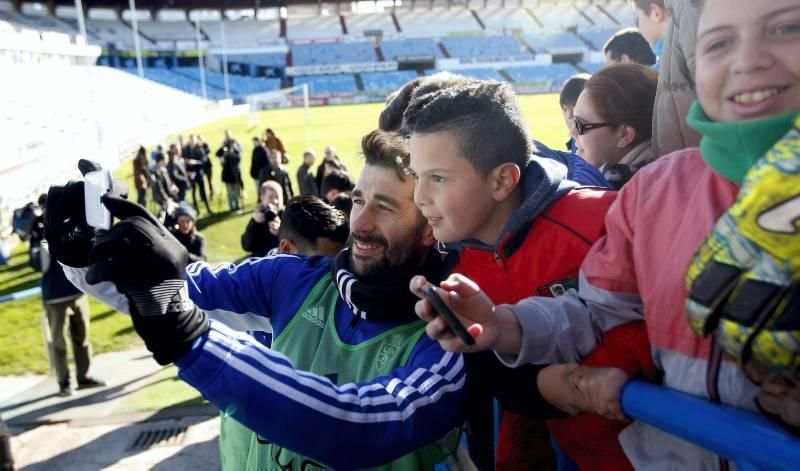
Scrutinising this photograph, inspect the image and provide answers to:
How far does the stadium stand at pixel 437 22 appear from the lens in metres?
63.8

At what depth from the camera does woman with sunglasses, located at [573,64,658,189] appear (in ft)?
6.93

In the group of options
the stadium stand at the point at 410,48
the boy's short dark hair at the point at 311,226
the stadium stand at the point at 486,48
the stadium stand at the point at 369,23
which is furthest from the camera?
the stadium stand at the point at 369,23

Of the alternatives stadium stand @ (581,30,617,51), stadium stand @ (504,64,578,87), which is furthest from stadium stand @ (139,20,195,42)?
stadium stand @ (581,30,617,51)

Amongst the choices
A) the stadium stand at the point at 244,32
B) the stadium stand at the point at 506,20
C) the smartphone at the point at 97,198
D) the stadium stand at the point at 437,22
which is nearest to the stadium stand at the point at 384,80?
the stadium stand at the point at 437,22

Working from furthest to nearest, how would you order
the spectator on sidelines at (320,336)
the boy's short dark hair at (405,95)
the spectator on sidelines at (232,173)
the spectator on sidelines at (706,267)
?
the spectator on sidelines at (232,173) → the boy's short dark hair at (405,95) → the spectator on sidelines at (320,336) → the spectator on sidelines at (706,267)

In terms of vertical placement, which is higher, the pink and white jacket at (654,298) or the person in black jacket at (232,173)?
the pink and white jacket at (654,298)

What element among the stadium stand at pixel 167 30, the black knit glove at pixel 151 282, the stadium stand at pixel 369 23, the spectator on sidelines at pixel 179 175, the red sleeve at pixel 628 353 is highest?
the stadium stand at pixel 369 23

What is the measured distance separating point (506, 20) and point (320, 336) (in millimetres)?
70059

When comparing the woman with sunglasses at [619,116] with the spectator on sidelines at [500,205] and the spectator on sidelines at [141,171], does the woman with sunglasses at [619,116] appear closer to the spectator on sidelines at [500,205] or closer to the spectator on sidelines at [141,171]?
the spectator on sidelines at [500,205]

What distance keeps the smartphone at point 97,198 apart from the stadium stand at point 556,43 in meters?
63.1

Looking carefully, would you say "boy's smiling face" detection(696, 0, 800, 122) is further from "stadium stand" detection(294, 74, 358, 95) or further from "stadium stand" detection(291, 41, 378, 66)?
"stadium stand" detection(291, 41, 378, 66)

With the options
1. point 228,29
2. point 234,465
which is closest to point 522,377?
point 234,465

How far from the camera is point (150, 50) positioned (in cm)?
5134

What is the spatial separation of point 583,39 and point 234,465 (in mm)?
66699
